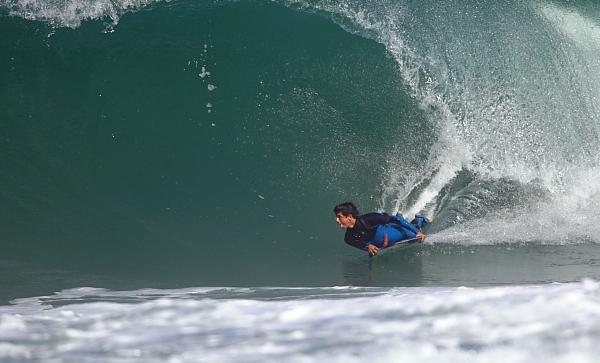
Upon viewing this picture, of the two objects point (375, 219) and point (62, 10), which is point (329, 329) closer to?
point (375, 219)

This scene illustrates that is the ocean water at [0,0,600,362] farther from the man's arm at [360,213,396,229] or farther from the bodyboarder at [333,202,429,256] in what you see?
the man's arm at [360,213,396,229]

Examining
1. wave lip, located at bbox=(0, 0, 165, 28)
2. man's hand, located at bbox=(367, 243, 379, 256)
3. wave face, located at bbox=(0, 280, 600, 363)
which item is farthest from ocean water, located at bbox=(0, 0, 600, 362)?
wave face, located at bbox=(0, 280, 600, 363)

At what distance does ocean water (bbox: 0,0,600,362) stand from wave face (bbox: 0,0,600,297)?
22 mm

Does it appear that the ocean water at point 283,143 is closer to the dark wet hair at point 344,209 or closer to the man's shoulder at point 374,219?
the man's shoulder at point 374,219

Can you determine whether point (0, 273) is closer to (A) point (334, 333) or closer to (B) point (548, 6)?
(A) point (334, 333)

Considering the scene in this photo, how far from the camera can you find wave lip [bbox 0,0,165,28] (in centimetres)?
795

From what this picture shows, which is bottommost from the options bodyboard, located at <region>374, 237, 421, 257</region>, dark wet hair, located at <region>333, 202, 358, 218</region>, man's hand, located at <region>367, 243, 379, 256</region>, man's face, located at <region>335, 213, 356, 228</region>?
man's hand, located at <region>367, 243, 379, 256</region>

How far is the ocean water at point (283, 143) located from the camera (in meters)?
6.17

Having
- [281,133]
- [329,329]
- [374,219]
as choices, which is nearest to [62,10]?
[281,133]

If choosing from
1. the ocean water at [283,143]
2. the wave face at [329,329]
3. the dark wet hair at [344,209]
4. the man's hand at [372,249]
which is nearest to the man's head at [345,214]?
the dark wet hair at [344,209]

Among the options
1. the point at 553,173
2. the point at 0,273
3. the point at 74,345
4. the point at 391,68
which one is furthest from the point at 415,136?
the point at 74,345

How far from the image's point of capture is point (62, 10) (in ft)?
26.2

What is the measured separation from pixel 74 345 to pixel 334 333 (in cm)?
120

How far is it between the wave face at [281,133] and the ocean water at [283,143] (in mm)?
22
